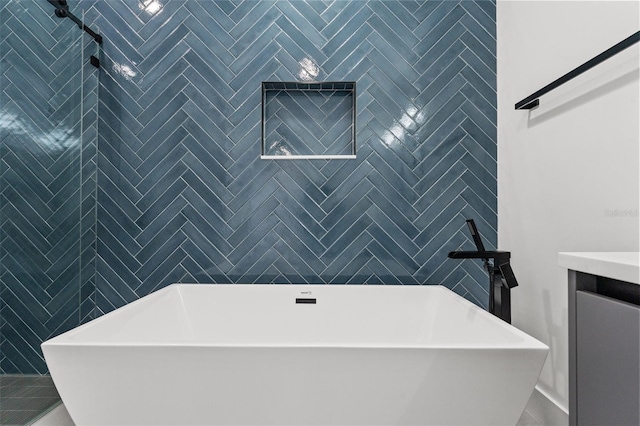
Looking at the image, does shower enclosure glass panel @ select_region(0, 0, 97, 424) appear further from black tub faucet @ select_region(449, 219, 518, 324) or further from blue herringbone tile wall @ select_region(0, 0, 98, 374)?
black tub faucet @ select_region(449, 219, 518, 324)

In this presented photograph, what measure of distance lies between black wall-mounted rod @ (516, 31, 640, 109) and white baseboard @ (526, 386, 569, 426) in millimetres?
1348

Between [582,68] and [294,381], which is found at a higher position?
[582,68]

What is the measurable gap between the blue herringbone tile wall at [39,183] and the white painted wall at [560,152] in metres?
2.32

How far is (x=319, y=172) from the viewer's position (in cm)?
225

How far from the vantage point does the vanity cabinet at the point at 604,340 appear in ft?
2.44

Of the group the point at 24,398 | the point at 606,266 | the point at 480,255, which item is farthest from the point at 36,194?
the point at 606,266

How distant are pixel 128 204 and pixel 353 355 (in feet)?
5.78

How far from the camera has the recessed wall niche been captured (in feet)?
7.61

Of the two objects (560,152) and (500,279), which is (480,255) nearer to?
(500,279)

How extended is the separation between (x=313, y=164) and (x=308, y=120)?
290mm

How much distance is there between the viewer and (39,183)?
180 centimetres

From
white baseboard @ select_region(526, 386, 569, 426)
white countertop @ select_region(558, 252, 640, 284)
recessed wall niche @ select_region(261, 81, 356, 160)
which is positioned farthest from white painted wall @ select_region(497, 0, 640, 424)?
recessed wall niche @ select_region(261, 81, 356, 160)

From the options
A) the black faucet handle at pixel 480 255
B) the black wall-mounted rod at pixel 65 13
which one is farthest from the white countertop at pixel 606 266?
the black wall-mounted rod at pixel 65 13

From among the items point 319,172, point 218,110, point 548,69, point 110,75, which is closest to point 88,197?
point 110,75
